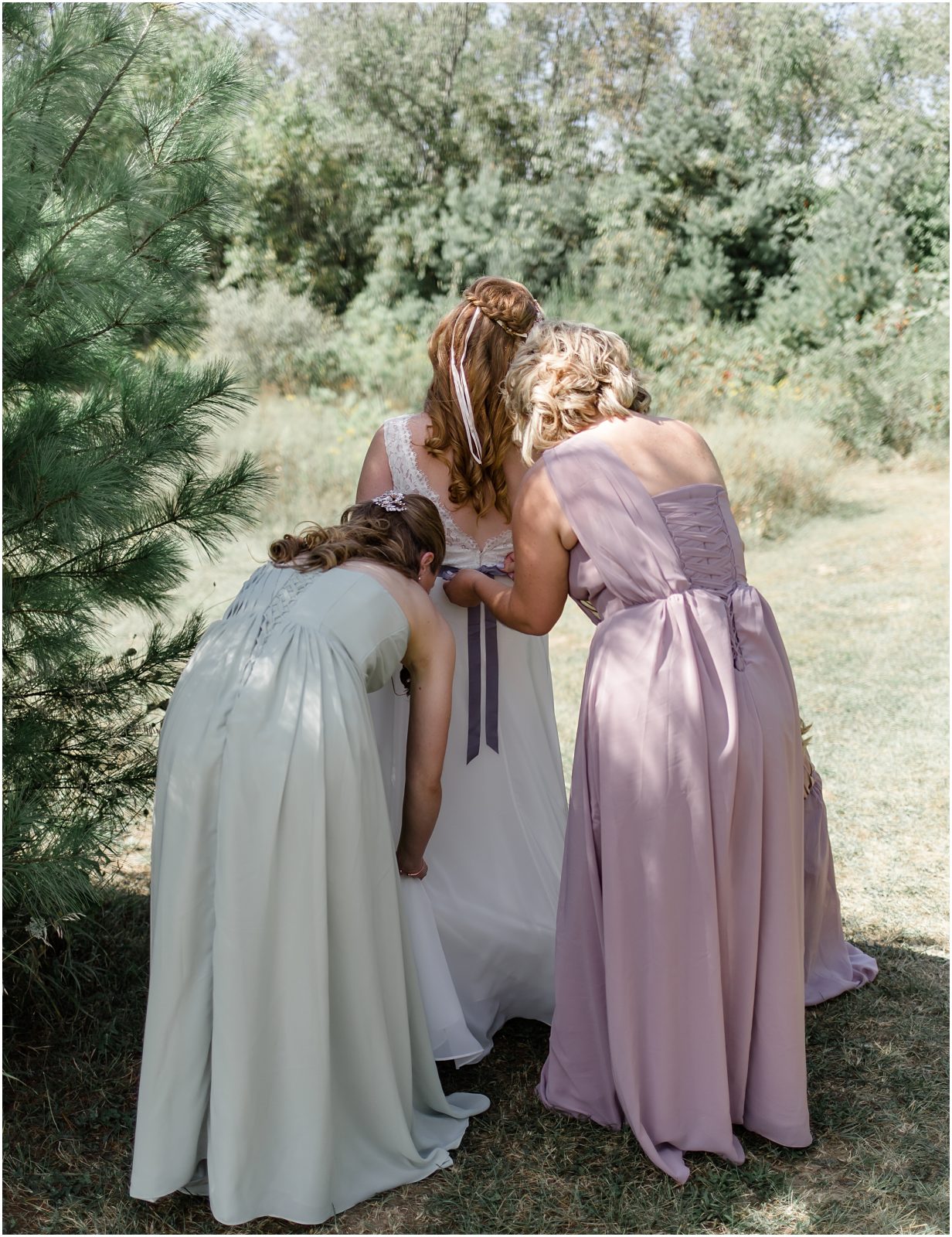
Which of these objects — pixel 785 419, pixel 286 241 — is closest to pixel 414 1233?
pixel 785 419

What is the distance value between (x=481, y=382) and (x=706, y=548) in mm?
794

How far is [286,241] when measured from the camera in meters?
18.4

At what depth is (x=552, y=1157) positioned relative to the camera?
8.82 ft

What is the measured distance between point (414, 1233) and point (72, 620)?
1.64m

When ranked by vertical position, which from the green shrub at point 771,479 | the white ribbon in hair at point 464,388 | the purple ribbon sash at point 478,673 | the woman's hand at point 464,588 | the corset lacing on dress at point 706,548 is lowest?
the green shrub at point 771,479

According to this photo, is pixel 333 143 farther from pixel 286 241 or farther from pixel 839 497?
pixel 839 497

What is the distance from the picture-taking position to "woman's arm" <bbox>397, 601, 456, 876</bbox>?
264cm

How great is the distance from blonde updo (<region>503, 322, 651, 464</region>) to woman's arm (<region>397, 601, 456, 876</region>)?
0.47 metres

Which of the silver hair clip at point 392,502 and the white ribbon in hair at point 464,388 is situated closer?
the silver hair clip at point 392,502

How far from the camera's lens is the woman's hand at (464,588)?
304 centimetres

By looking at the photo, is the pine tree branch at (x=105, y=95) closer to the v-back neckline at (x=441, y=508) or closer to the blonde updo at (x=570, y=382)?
the v-back neckline at (x=441, y=508)

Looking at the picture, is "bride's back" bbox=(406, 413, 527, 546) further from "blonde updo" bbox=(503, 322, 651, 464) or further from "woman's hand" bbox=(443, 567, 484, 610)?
"blonde updo" bbox=(503, 322, 651, 464)

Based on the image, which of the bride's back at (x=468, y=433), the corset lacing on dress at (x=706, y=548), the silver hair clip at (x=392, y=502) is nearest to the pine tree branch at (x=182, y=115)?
the bride's back at (x=468, y=433)

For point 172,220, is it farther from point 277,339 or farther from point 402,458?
point 277,339
